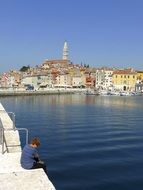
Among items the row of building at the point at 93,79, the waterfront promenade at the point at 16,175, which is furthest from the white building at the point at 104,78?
the waterfront promenade at the point at 16,175

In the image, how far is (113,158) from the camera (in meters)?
21.5

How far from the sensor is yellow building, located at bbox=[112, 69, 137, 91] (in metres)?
183

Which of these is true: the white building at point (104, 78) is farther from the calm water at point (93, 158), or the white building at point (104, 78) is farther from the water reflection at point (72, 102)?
the calm water at point (93, 158)

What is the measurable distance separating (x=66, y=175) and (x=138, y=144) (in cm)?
1024

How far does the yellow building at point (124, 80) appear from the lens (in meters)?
183

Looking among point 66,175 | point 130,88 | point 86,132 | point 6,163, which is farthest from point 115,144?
point 130,88

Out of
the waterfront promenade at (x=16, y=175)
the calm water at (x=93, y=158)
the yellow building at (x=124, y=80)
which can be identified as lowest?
the calm water at (x=93, y=158)

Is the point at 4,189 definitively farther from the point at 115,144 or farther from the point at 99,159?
the point at 115,144

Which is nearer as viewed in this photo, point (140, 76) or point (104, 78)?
point (104, 78)

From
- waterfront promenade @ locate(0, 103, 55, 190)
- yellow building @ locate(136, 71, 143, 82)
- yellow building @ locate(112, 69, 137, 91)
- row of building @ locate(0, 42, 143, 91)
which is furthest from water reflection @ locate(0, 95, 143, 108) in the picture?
yellow building @ locate(136, 71, 143, 82)

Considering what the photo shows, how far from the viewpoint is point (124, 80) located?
599 feet

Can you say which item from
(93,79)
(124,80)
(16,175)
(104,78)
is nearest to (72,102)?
(16,175)

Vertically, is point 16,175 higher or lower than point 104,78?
lower

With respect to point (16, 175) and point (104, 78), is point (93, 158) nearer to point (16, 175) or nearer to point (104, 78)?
point (16, 175)
